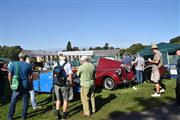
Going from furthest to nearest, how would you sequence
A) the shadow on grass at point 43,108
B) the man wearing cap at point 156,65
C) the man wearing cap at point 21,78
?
1. the man wearing cap at point 156,65
2. the shadow on grass at point 43,108
3. the man wearing cap at point 21,78

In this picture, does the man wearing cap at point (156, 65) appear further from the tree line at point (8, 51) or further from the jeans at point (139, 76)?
the tree line at point (8, 51)

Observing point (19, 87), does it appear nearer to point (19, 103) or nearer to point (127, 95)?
point (19, 103)

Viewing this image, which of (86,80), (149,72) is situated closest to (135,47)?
(149,72)

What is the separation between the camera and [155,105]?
10.0m

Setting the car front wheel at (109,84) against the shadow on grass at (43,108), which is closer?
the shadow on grass at (43,108)

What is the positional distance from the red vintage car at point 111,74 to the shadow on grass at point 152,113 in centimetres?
351

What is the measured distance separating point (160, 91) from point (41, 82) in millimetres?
4759

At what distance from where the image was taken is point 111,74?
14008mm

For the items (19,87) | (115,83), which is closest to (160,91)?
(115,83)

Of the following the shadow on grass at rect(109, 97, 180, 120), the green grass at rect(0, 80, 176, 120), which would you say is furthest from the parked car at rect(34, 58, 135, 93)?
the shadow on grass at rect(109, 97, 180, 120)

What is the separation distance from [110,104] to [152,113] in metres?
1.87

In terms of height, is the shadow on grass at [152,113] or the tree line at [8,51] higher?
the tree line at [8,51]

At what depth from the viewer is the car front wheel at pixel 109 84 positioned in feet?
45.7

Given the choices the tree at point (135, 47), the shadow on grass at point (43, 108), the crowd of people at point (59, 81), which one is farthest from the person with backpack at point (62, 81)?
the tree at point (135, 47)
